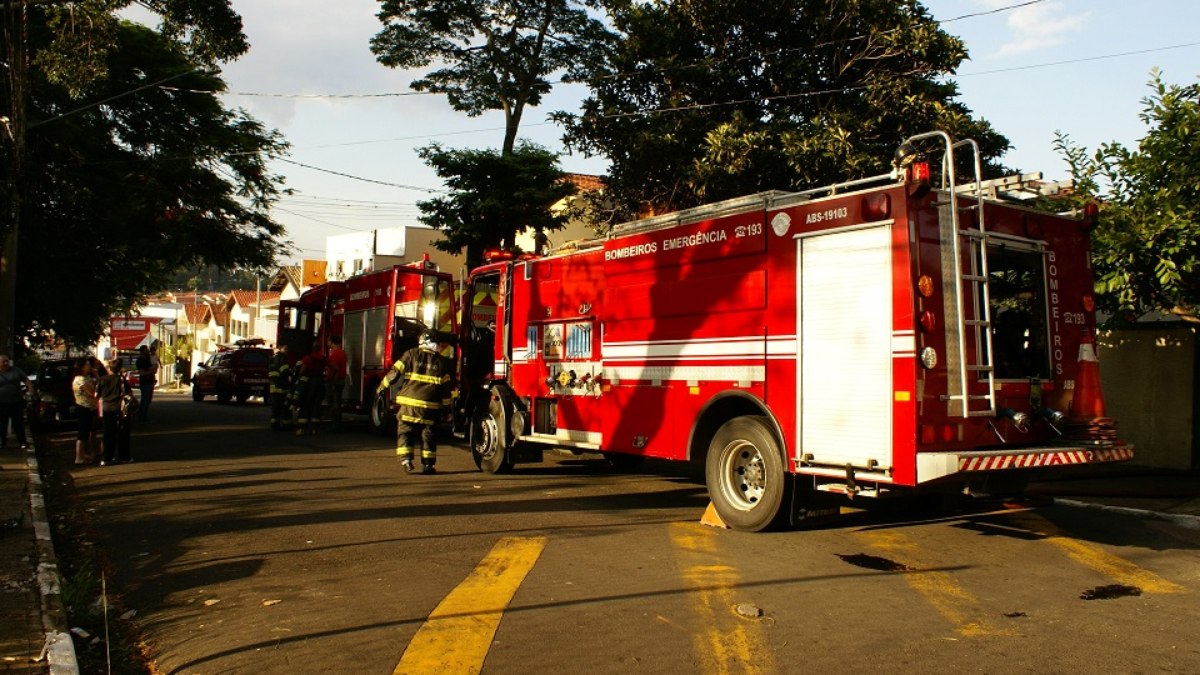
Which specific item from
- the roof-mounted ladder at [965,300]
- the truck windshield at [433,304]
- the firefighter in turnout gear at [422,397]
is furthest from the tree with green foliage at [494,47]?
the roof-mounted ladder at [965,300]

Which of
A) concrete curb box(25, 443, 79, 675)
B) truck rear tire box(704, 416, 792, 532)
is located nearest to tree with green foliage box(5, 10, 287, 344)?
concrete curb box(25, 443, 79, 675)

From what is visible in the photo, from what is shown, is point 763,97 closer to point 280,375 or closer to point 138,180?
point 280,375

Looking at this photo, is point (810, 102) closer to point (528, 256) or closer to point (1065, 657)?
point (528, 256)

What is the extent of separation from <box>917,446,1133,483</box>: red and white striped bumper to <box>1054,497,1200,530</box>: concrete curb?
180cm

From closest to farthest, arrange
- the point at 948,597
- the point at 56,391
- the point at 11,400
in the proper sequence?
the point at 948,597 < the point at 11,400 < the point at 56,391

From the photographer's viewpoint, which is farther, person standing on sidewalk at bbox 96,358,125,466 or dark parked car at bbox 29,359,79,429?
dark parked car at bbox 29,359,79,429

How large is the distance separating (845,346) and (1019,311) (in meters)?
1.90

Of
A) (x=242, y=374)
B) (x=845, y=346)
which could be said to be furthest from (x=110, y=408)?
(x=242, y=374)

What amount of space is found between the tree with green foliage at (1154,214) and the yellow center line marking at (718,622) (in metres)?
6.12

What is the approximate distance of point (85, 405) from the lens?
1287cm

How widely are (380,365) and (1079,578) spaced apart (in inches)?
522

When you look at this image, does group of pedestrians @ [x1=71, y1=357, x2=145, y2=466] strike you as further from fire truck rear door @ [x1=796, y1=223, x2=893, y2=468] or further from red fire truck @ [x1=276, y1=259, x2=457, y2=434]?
fire truck rear door @ [x1=796, y1=223, x2=893, y2=468]

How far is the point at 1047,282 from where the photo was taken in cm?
783

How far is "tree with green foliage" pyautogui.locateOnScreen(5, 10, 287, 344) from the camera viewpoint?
19.6 meters
